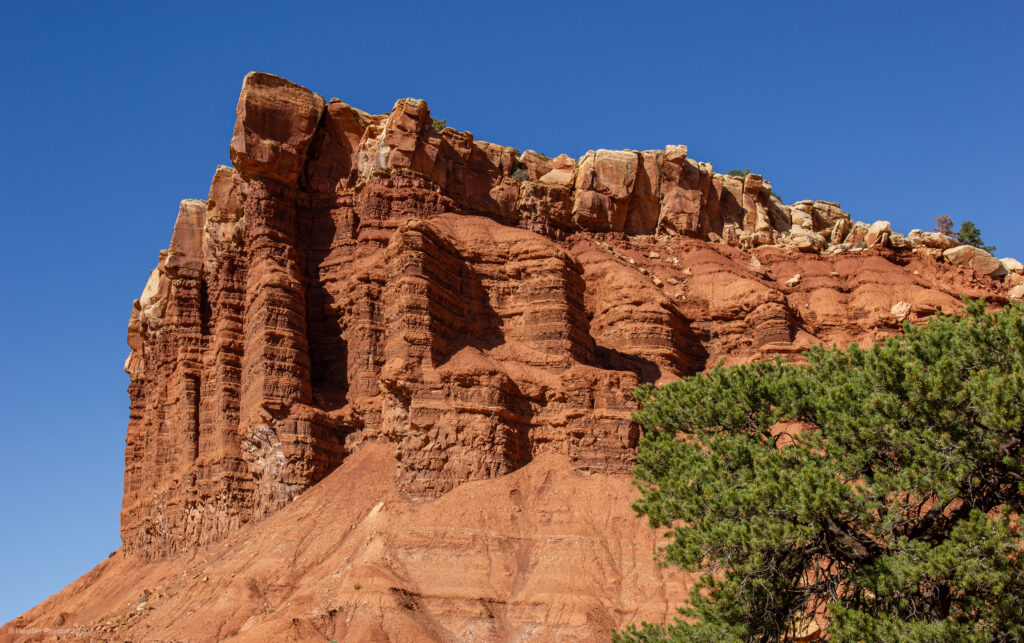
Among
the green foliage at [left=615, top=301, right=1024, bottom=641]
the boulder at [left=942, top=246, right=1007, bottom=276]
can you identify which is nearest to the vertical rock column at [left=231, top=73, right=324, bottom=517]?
the green foliage at [left=615, top=301, right=1024, bottom=641]

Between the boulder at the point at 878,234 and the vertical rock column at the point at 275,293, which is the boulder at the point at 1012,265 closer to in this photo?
the boulder at the point at 878,234

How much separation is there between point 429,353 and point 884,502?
2474 centimetres

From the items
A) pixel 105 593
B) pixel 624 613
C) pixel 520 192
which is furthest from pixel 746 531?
pixel 105 593

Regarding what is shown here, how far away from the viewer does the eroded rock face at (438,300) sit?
4459 centimetres

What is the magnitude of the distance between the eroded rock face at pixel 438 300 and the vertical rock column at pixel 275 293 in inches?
5.1

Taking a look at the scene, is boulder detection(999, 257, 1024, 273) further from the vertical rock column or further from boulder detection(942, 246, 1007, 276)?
the vertical rock column

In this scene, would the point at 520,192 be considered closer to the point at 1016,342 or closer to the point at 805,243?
the point at 805,243

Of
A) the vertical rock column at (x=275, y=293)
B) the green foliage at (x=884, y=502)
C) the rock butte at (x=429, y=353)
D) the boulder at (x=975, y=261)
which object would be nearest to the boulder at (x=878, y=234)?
the rock butte at (x=429, y=353)

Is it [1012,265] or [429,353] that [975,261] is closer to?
[1012,265]

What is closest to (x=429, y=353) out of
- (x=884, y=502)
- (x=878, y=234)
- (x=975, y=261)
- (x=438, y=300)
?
(x=438, y=300)

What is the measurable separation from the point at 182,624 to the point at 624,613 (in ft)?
56.2

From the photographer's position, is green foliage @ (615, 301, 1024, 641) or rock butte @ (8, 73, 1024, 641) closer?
green foliage @ (615, 301, 1024, 641)

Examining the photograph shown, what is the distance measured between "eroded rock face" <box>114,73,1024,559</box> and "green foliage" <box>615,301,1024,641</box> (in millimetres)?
17179

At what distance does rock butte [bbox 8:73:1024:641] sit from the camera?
127 feet
